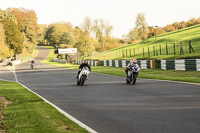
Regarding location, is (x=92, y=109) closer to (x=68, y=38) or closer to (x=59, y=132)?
(x=59, y=132)

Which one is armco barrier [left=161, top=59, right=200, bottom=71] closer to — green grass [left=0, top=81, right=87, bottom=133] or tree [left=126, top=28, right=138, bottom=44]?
green grass [left=0, top=81, right=87, bottom=133]

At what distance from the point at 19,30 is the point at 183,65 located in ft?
343

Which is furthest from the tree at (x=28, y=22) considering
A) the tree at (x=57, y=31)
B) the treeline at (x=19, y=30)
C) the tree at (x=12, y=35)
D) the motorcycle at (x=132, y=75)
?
the motorcycle at (x=132, y=75)

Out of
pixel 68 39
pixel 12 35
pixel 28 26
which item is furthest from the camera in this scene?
pixel 68 39

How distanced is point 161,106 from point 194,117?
5.75ft

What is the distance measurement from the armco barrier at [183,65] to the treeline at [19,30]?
174 ft

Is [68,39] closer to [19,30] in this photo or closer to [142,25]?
[19,30]

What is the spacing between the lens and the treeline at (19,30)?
9262cm

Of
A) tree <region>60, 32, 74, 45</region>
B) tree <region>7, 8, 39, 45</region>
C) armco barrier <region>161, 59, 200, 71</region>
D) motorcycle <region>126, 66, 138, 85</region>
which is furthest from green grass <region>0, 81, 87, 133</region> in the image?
tree <region>60, 32, 74, 45</region>

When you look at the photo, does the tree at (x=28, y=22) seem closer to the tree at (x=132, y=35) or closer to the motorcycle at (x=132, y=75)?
the tree at (x=132, y=35)

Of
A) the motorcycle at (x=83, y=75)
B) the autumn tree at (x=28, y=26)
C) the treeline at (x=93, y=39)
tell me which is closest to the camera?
the motorcycle at (x=83, y=75)

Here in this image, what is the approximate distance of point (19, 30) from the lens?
388ft

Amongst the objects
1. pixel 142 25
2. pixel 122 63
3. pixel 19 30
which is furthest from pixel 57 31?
pixel 122 63

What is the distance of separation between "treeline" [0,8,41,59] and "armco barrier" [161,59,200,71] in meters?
53.1
